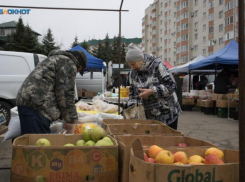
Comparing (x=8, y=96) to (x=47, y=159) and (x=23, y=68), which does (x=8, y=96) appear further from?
(x=47, y=159)

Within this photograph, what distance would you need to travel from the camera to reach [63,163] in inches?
69.2

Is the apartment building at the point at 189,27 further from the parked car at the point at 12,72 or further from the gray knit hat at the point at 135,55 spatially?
the gray knit hat at the point at 135,55

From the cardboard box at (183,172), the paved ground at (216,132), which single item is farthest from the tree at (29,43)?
the cardboard box at (183,172)

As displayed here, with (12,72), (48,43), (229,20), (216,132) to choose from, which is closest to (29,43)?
(48,43)

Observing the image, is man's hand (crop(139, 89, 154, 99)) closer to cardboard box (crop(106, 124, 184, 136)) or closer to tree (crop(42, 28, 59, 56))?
cardboard box (crop(106, 124, 184, 136))

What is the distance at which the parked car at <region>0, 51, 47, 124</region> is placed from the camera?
285 inches

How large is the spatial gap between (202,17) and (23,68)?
46.3 m

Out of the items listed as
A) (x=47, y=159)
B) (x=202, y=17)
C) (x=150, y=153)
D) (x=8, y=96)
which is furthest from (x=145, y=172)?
(x=202, y=17)

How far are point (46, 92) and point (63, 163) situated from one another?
110cm

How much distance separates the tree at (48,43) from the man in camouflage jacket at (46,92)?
39.9m

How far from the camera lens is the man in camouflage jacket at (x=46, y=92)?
2664 millimetres

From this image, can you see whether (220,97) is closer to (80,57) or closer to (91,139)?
(80,57)

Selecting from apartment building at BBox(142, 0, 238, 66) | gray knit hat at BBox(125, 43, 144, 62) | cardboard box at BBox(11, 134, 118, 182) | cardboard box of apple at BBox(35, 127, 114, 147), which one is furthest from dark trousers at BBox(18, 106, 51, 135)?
apartment building at BBox(142, 0, 238, 66)

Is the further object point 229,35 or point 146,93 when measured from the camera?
point 229,35
